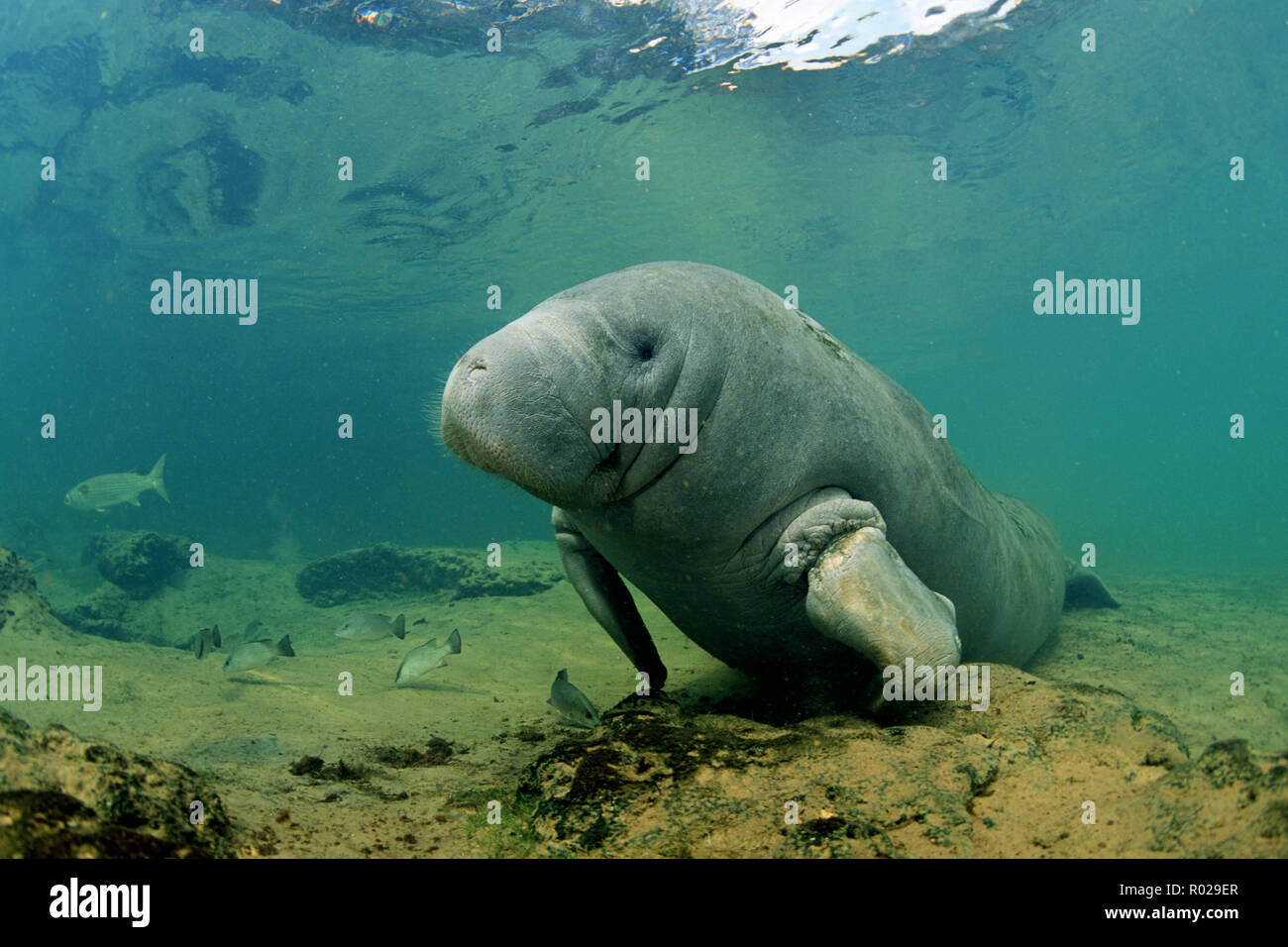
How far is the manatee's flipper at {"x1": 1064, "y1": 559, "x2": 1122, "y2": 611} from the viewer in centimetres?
799

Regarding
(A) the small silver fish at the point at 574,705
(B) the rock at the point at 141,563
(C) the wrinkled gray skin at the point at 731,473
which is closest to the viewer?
(C) the wrinkled gray skin at the point at 731,473

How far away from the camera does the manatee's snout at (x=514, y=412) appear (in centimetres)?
238

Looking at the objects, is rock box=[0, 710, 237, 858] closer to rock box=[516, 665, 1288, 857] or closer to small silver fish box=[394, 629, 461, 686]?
rock box=[516, 665, 1288, 857]

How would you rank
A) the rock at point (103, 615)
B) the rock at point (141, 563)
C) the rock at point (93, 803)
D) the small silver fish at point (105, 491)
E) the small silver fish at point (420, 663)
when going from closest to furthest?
1. the rock at point (93, 803)
2. the small silver fish at point (420, 663)
3. the rock at point (103, 615)
4. the small silver fish at point (105, 491)
5. the rock at point (141, 563)

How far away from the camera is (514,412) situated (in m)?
2.39

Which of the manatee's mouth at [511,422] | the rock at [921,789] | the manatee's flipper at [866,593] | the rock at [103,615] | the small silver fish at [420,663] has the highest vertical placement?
the manatee's mouth at [511,422]

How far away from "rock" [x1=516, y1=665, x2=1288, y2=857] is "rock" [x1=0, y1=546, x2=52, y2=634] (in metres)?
5.91

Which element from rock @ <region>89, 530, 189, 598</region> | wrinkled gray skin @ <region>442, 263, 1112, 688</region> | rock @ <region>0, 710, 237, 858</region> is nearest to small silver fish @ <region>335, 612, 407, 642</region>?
wrinkled gray skin @ <region>442, 263, 1112, 688</region>

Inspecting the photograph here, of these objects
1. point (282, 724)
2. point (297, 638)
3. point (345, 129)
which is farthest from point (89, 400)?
point (282, 724)

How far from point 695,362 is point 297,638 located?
8.71 metres

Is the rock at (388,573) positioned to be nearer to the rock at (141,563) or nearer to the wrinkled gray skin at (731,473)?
the rock at (141,563)

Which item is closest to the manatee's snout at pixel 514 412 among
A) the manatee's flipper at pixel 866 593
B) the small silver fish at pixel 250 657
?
the manatee's flipper at pixel 866 593

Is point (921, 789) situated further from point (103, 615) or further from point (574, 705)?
point (103, 615)

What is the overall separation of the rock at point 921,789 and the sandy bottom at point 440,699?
21 cm
